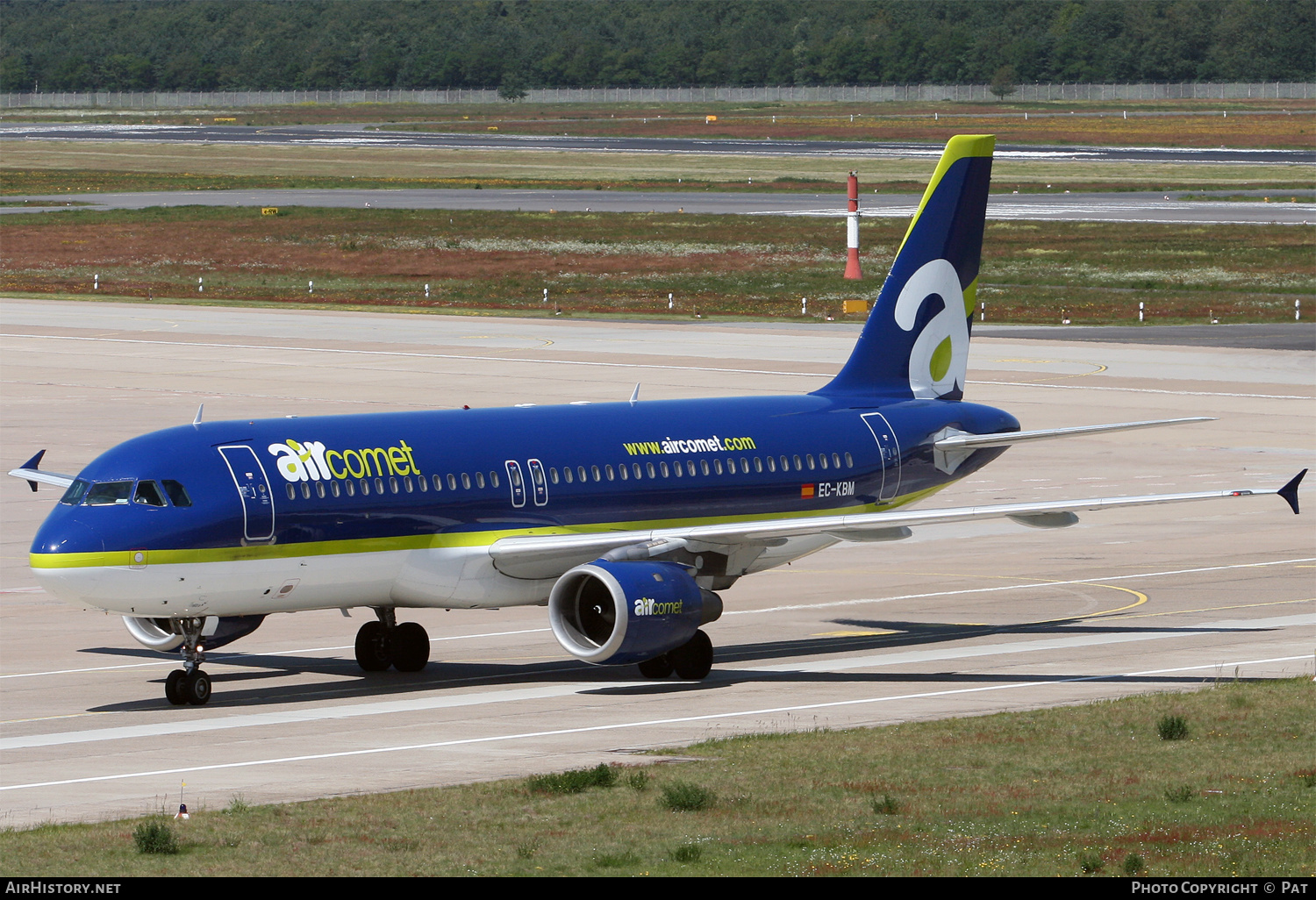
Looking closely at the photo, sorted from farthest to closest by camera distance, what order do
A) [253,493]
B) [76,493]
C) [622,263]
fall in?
[622,263]
[253,493]
[76,493]

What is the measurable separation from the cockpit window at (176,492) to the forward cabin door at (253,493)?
821 millimetres

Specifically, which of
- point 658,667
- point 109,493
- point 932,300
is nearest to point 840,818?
point 658,667

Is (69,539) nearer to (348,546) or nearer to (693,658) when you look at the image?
(348,546)

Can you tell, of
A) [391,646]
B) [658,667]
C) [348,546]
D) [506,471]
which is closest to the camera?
[348,546]

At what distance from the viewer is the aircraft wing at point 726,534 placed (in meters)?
32.6

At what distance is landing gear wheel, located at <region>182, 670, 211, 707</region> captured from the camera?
3092cm

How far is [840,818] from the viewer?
21906mm

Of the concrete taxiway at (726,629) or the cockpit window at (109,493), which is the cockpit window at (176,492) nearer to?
the cockpit window at (109,493)

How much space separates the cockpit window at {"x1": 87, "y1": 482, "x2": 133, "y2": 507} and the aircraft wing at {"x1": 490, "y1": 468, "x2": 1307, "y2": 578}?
6121mm

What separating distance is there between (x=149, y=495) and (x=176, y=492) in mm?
407

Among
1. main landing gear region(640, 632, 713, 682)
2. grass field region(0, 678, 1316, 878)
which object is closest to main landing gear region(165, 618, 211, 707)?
main landing gear region(640, 632, 713, 682)

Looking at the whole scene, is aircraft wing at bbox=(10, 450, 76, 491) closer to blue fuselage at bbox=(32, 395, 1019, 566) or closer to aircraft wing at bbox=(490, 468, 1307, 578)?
blue fuselage at bbox=(32, 395, 1019, 566)

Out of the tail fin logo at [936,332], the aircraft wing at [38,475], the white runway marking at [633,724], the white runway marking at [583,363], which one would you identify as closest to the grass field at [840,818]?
the white runway marking at [633,724]

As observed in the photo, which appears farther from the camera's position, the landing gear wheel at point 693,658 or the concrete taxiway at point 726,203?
the concrete taxiway at point 726,203
